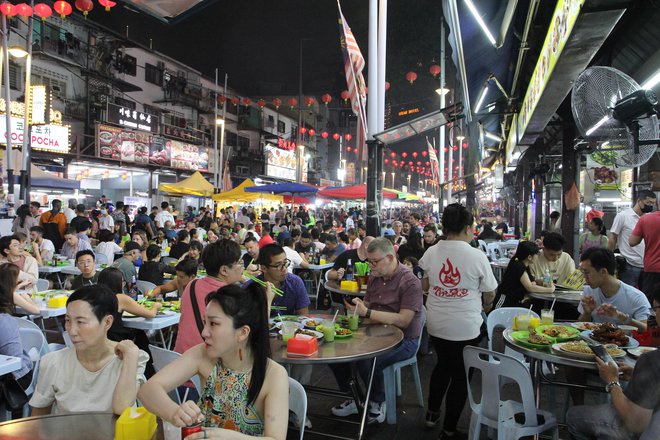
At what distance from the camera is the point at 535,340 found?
3.77 meters

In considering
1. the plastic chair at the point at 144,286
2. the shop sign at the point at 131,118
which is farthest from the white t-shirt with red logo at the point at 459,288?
the shop sign at the point at 131,118

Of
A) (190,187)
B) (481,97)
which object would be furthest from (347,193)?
(481,97)

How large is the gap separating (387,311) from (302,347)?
4.61 ft

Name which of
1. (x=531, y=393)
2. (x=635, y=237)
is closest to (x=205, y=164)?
(x=635, y=237)

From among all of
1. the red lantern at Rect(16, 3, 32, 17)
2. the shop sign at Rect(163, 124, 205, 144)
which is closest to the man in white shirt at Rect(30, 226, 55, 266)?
the red lantern at Rect(16, 3, 32, 17)

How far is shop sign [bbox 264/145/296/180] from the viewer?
3884 cm

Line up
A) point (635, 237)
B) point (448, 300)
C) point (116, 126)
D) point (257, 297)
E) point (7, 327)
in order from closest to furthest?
point (257, 297), point (7, 327), point (448, 300), point (635, 237), point (116, 126)

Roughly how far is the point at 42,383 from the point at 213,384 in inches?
47.0

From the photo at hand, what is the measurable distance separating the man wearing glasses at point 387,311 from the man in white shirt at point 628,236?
4.70 m

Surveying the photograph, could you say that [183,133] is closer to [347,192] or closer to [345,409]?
[347,192]

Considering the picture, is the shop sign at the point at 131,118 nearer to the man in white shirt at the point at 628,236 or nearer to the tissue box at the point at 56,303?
the tissue box at the point at 56,303

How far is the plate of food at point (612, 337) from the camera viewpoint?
3680 mm

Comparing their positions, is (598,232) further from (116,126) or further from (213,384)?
(116,126)

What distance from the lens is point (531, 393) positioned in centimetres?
322
